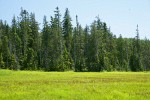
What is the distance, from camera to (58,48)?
9156 cm

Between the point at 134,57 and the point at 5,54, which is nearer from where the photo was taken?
the point at 5,54

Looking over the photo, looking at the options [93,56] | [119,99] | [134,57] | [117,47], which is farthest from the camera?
[117,47]

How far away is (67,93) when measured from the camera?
23.5 metres

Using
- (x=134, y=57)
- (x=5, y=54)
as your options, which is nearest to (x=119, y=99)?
(x=5, y=54)

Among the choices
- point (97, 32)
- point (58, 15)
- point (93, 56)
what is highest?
point (58, 15)

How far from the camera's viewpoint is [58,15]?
4031 inches

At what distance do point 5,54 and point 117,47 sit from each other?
43943 mm

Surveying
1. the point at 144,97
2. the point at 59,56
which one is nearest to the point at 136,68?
the point at 59,56

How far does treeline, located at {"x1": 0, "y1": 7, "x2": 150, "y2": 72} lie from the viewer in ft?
298

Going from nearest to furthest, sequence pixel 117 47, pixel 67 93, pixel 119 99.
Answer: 1. pixel 119 99
2. pixel 67 93
3. pixel 117 47

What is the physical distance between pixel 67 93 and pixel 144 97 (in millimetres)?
5313

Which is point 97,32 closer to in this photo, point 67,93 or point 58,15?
point 58,15

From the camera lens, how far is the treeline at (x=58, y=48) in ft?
298

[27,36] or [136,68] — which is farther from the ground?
[27,36]
